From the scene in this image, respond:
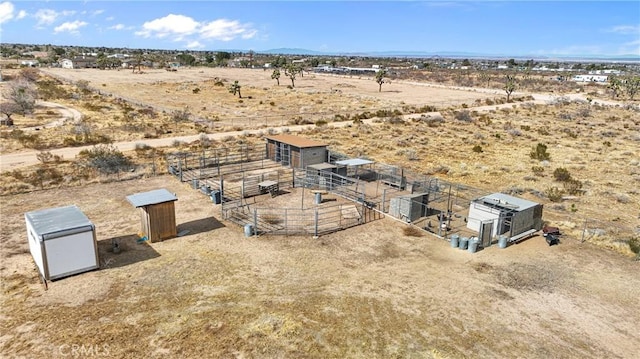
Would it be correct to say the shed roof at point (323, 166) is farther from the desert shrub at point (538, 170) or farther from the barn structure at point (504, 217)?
the desert shrub at point (538, 170)

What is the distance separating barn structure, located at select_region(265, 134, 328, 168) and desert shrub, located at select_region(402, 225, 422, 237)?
473 inches

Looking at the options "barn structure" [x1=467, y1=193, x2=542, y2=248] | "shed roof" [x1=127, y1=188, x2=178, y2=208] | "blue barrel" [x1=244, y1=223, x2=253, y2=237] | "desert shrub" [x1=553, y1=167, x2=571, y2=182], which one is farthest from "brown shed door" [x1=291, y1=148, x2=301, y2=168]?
"desert shrub" [x1=553, y1=167, x2=571, y2=182]

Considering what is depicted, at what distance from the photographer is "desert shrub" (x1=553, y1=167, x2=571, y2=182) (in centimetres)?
3325

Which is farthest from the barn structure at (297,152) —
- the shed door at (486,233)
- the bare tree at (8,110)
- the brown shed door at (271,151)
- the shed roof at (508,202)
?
the bare tree at (8,110)

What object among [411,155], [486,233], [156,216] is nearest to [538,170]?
[411,155]

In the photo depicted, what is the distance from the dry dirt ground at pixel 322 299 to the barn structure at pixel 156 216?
2.02 feet

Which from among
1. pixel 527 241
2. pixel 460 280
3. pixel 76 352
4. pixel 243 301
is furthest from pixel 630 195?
pixel 76 352

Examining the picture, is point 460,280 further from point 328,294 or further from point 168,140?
point 168,140

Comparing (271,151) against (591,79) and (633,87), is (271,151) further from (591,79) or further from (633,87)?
(591,79)

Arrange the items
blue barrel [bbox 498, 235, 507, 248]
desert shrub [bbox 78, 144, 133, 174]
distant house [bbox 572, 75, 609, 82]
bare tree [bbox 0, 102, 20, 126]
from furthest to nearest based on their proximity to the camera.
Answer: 1. distant house [bbox 572, 75, 609, 82]
2. bare tree [bbox 0, 102, 20, 126]
3. desert shrub [bbox 78, 144, 133, 174]
4. blue barrel [bbox 498, 235, 507, 248]

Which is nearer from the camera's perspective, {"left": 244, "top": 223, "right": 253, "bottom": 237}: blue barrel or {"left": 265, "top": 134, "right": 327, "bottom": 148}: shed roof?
{"left": 244, "top": 223, "right": 253, "bottom": 237}: blue barrel

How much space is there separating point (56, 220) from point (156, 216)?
409cm

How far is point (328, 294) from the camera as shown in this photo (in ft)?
54.2

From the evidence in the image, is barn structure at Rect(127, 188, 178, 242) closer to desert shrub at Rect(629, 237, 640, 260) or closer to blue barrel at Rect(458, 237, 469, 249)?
blue barrel at Rect(458, 237, 469, 249)
